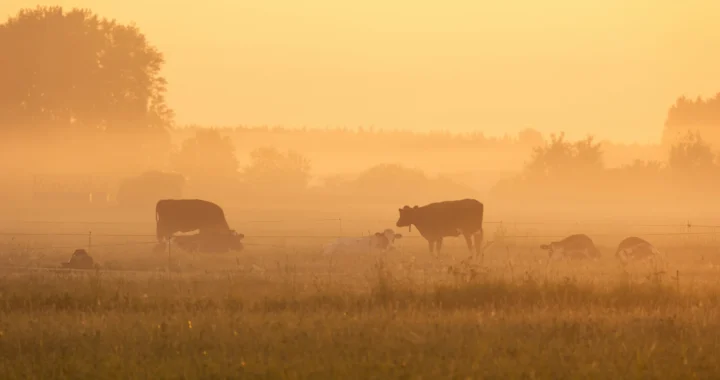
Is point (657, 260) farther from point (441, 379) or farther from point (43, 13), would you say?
point (43, 13)

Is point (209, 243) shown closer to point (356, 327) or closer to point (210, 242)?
point (210, 242)

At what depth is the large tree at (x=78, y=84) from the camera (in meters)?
82.1

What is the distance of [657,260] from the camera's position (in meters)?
28.7

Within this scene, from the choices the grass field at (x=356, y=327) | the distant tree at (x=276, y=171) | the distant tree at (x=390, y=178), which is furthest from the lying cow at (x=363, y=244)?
the distant tree at (x=390, y=178)

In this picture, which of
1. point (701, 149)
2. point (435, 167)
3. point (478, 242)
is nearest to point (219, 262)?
point (478, 242)

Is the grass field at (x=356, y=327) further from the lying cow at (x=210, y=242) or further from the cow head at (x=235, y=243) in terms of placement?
the cow head at (x=235, y=243)

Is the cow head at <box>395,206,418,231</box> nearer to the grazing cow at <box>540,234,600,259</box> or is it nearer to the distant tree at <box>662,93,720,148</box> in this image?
the grazing cow at <box>540,234,600,259</box>

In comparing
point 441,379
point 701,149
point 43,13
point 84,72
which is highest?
point 43,13

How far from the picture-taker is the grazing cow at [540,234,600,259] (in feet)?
103

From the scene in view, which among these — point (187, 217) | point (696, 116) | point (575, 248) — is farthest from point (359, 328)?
point (696, 116)

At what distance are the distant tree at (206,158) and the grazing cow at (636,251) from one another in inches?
2693

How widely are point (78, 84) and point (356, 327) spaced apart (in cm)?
7223

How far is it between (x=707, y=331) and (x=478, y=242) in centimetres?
2249

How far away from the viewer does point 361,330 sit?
14703 mm
